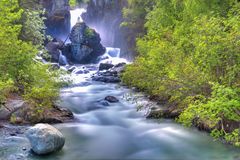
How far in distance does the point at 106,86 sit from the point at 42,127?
15.0 meters

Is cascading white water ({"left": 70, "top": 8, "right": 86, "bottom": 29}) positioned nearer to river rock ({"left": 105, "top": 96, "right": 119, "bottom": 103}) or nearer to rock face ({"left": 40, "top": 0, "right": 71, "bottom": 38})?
rock face ({"left": 40, "top": 0, "right": 71, "bottom": 38})

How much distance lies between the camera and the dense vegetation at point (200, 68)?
9930 millimetres

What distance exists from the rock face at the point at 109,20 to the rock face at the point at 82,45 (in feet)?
12.7

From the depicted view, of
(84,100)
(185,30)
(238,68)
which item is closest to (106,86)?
(84,100)

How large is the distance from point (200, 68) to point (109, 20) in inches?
1421

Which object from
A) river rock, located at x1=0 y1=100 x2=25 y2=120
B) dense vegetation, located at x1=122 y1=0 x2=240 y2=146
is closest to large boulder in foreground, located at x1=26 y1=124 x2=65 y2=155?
river rock, located at x1=0 y1=100 x2=25 y2=120

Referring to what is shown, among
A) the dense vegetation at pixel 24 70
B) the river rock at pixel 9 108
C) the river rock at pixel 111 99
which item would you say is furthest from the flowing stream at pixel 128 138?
the river rock at pixel 9 108

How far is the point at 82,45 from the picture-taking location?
41.0m

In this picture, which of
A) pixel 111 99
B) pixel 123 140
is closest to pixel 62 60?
pixel 111 99

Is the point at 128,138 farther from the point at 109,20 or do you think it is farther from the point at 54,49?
the point at 109,20

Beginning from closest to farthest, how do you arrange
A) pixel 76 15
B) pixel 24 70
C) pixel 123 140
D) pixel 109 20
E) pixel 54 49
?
pixel 123 140 → pixel 24 70 → pixel 54 49 → pixel 109 20 → pixel 76 15

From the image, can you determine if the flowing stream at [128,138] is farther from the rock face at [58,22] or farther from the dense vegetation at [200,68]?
the rock face at [58,22]

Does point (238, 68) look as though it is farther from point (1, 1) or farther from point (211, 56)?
point (1, 1)

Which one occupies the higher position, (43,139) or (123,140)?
(43,139)
